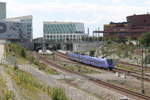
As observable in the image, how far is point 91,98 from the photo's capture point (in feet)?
111

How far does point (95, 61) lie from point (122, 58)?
21.1 m

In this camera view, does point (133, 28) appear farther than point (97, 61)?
Yes

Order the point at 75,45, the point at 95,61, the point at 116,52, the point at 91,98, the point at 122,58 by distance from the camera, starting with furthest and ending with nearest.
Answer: the point at 75,45, the point at 116,52, the point at 122,58, the point at 95,61, the point at 91,98

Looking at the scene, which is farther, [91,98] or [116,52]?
[116,52]

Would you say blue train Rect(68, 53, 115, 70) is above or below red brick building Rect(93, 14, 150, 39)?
below

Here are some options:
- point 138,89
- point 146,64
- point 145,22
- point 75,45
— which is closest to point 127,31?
point 145,22

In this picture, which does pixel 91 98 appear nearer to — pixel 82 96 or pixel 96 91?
pixel 82 96

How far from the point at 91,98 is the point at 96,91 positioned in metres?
6.24

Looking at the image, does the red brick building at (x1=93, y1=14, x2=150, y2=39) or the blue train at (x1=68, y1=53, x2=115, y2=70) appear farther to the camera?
the red brick building at (x1=93, y1=14, x2=150, y2=39)

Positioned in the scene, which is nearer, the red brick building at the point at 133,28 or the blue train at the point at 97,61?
the blue train at the point at 97,61

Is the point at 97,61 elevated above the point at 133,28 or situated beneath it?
situated beneath

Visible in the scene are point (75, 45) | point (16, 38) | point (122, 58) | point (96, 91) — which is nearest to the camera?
point (96, 91)

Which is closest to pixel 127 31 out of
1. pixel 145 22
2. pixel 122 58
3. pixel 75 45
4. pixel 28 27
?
pixel 145 22

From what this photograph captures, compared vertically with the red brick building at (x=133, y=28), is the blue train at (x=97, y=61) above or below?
below
